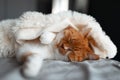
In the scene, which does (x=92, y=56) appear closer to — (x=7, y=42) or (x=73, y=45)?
(x=73, y=45)

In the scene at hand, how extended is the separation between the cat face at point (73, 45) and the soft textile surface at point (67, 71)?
8cm

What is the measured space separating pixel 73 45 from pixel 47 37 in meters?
0.11

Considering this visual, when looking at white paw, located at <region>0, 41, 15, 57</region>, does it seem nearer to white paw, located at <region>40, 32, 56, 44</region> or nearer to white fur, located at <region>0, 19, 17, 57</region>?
white fur, located at <region>0, 19, 17, 57</region>

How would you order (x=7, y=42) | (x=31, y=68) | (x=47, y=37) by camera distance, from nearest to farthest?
(x=31, y=68) < (x=47, y=37) < (x=7, y=42)

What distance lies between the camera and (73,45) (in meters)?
0.80

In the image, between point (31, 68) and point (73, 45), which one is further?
point (73, 45)

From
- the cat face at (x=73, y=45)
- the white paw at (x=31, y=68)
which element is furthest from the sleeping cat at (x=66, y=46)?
the white paw at (x=31, y=68)

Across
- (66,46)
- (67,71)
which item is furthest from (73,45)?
(67,71)

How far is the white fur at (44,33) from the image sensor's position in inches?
30.2

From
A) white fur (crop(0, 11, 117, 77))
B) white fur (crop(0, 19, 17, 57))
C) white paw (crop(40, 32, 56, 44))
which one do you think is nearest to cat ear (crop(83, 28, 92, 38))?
white fur (crop(0, 11, 117, 77))

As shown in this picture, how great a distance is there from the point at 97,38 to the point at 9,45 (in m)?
0.33

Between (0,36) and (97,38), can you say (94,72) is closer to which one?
(97,38)

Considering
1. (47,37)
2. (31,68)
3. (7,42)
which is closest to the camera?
(31,68)

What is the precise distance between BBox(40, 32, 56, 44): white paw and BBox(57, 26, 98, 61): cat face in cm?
4
